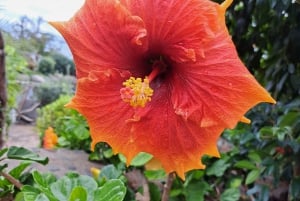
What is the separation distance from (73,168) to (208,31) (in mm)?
627

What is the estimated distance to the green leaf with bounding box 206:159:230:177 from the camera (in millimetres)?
900

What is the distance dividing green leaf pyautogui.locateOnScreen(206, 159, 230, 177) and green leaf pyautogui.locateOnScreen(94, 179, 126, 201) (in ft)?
1.47

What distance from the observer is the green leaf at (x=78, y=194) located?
49 cm

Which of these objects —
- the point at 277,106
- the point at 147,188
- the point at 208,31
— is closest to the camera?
the point at 208,31

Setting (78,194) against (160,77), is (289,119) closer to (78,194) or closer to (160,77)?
(160,77)

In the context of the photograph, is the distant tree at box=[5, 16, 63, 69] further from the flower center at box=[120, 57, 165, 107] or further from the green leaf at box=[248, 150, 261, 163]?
the green leaf at box=[248, 150, 261, 163]

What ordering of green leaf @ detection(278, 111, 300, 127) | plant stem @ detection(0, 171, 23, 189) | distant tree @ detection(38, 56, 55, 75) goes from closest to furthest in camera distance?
plant stem @ detection(0, 171, 23, 189)
green leaf @ detection(278, 111, 300, 127)
distant tree @ detection(38, 56, 55, 75)

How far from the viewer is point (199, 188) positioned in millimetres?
837

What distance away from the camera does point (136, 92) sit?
493mm

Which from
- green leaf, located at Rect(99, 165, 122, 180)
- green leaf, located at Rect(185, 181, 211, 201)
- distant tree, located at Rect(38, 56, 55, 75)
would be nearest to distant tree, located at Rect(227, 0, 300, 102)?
green leaf, located at Rect(185, 181, 211, 201)

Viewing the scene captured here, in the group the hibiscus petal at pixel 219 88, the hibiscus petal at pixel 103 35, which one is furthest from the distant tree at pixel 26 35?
the hibiscus petal at pixel 219 88

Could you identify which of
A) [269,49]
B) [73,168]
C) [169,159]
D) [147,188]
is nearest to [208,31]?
[169,159]

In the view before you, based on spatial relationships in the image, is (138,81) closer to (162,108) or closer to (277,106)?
(162,108)

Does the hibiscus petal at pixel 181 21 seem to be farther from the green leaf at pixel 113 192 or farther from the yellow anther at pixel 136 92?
the green leaf at pixel 113 192
